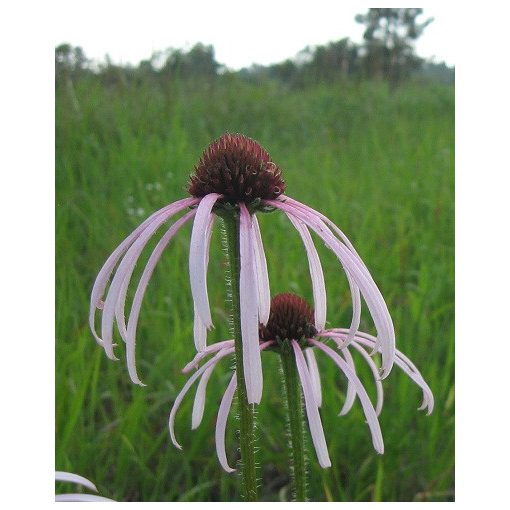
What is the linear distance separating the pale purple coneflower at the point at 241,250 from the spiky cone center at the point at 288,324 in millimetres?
57

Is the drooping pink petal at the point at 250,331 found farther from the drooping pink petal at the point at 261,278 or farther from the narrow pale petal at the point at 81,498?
the narrow pale petal at the point at 81,498

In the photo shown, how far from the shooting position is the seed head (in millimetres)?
515

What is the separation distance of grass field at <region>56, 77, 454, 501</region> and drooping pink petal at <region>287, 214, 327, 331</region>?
30 centimetres

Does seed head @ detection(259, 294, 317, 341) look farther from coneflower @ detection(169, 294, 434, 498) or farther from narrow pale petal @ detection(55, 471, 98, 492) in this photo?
narrow pale petal @ detection(55, 471, 98, 492)

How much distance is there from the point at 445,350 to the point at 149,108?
1.64 ft

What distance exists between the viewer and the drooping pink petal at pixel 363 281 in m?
0.42

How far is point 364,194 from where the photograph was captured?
0.97 m

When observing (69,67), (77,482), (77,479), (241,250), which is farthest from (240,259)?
(69,67)

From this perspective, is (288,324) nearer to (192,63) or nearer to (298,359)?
(298,359)

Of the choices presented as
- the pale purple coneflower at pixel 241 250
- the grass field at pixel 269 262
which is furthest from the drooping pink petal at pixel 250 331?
the grass field at pixel 269 262

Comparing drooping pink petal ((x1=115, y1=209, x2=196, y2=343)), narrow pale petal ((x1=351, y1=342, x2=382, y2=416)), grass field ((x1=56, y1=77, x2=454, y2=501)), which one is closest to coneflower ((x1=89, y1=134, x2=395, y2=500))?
drooping pink petal ((x1=115, y1=209, x2=196, y2=343))
